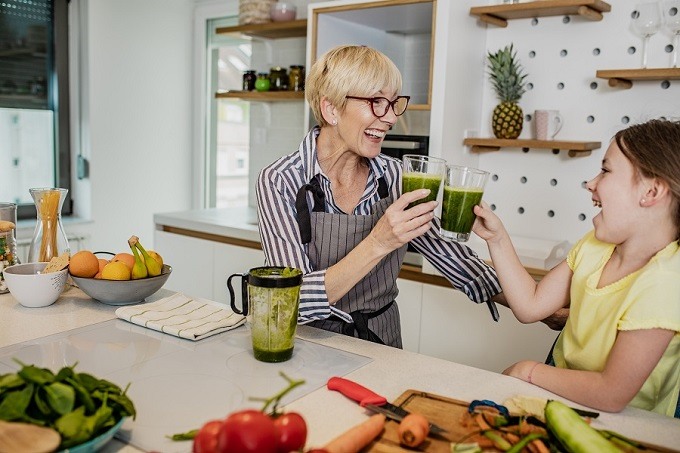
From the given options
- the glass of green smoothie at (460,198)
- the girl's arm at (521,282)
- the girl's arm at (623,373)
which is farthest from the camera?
the girl's arm at (521,282)

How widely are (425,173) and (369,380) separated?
468mm

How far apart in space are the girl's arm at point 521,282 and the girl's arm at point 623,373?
1.21ft

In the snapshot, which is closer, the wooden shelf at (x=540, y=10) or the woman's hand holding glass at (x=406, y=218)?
the woman's hand holding glass at (x=406, y=218)

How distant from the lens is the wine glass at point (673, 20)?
99.8 inches

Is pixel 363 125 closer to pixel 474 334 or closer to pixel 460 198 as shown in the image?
pixel 460 198

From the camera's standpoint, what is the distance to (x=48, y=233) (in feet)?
6.01

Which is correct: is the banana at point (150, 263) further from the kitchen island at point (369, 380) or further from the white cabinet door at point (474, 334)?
the white cabinet door at point (474, 334)

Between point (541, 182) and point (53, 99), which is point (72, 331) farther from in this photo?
point (53, 99)

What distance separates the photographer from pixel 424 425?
3.22ft

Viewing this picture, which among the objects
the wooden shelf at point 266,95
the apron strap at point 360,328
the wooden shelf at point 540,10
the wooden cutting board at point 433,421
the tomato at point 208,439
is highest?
the wooden shelf at point 540,10

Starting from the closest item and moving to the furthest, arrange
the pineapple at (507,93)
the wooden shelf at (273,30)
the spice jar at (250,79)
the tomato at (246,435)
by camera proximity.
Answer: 1. the tomato at (246,435)
2. the pineapple at (507,93)
3. the wooden shelf at (273,30)
4. the spice jar at (250,79)

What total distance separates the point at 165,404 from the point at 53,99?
364 cm

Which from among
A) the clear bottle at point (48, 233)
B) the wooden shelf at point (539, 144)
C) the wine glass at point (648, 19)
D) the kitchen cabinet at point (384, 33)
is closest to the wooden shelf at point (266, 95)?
the kitchen cabinet at point (384, 33)

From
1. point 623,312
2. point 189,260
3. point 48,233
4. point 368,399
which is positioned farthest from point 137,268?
point 189,260
